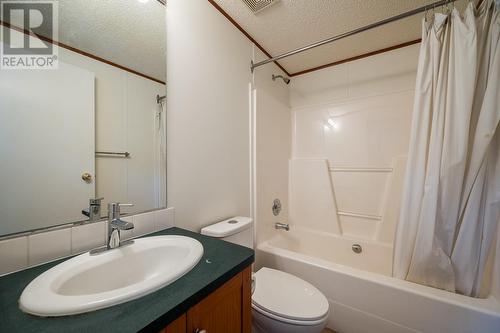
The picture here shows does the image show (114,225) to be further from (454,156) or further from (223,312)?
(454,156)

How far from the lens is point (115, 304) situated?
48 centimetres

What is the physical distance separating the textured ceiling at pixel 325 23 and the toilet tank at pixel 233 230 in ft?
4.93

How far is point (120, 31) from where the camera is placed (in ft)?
3.11

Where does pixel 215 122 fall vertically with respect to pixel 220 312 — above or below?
above

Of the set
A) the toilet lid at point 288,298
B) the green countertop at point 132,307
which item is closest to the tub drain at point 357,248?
the toilet lid at point 288,298

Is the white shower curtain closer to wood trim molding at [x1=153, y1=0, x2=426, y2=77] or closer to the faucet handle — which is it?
wood trim molding at [x1=153, y1=0, x2=426, y2=77]

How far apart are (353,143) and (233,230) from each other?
5.12 ft

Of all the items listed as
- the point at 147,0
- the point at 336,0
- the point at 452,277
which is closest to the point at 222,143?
the point at 147,0

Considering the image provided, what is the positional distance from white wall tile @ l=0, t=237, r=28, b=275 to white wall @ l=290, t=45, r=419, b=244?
82.8 inches

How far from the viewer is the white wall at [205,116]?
113 cm

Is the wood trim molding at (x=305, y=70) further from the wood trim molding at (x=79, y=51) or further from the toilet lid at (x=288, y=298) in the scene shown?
the toilet lid at (x=288, y=298)

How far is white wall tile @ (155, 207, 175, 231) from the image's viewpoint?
101 cm

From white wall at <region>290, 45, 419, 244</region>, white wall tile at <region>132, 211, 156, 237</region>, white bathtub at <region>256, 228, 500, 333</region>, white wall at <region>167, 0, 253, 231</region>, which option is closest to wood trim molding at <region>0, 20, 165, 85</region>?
white wall at <region>167, 0, 253, 231</region>

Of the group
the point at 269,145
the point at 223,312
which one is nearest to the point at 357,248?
the point at 269,145
